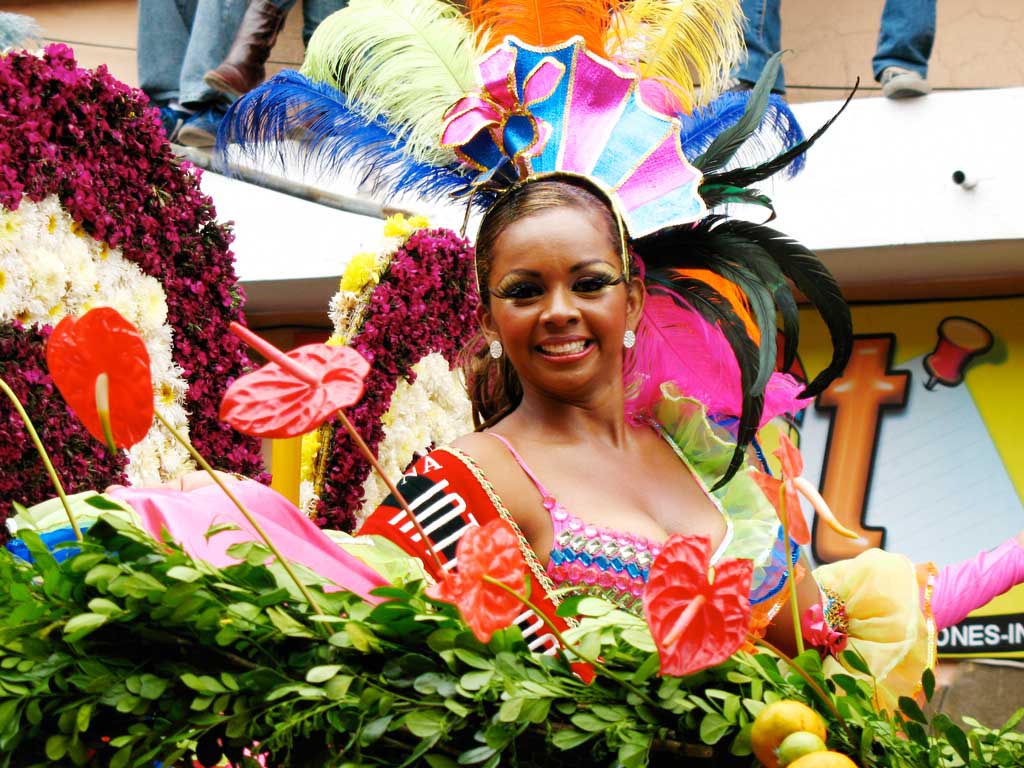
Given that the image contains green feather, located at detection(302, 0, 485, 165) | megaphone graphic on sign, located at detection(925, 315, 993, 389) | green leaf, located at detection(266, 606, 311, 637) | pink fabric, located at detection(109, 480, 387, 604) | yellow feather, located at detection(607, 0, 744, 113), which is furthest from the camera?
megaphone graphic on sign, located at detection(925, 315, 993, 389)

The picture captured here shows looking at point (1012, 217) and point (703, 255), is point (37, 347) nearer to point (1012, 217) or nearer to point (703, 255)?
point (703, 255)

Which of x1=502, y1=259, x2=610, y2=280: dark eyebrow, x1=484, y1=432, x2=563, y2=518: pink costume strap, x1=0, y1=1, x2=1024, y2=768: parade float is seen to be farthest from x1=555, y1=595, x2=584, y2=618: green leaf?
x1=502, y1=259, x2=610, y2=280: dark eyebrow

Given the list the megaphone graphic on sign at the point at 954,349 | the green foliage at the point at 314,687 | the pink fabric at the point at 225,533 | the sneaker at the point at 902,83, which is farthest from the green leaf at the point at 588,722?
the megaphone graphic on sign at the point at 954,349

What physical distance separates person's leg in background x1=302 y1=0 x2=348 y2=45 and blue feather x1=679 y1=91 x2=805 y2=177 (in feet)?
8.33

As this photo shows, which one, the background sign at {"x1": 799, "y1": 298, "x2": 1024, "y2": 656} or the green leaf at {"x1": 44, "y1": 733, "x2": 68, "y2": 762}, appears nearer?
the green leaf at {"x1": 44, "y1": 733, "x2": 68, "y2": 762}

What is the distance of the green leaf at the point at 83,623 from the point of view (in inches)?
36.9

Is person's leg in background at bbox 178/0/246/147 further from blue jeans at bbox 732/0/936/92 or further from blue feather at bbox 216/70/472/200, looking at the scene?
blue feather at bbox 216/70/472/200

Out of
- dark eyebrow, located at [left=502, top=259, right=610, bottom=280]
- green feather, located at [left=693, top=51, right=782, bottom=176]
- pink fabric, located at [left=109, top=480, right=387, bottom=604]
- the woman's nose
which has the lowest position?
pink fabric, located at [left=109, top=480, right=387, bottom=604]

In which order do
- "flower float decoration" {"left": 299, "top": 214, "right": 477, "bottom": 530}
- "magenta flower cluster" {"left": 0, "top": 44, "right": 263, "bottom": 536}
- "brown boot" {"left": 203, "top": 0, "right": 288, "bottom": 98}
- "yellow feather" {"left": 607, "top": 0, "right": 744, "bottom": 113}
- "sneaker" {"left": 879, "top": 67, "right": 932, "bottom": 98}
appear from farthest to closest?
"sneaker" {"left": 879, "top": 67, "right": 932, "bottom": 98} → "brown boot" {"left": 203, "top": 0, "right": 288, "bottom": 98} → "flower float decoration" {"left": 299, "top": 214, "right": 477, "bottom": 530} → "yellow feather" {"left": 607, "top": 0, "right": 744, "bottom": 113} → "magenta flower cluster" {"left": 0, "top": 44, "right": 263, "bottom": 536}

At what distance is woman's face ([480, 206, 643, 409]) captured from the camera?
171 cm

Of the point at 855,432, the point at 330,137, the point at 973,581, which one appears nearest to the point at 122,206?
the point at 330,137

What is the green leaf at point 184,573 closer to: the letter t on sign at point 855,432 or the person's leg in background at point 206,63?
the person's leg in background at point 206,63

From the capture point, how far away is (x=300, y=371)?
3.08 feet

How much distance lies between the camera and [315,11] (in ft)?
15.1
